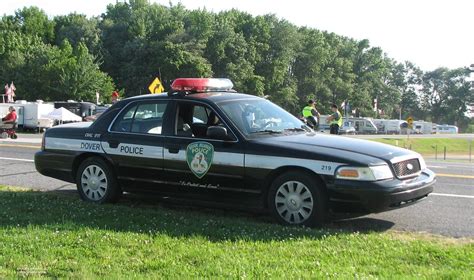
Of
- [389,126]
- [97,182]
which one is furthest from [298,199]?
[389,126]

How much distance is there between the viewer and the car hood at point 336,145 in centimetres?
621

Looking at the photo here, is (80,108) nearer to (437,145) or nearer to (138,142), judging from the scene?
(437,145)

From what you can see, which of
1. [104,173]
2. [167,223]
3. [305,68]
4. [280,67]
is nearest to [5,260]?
[167,223]

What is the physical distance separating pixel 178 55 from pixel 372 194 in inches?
2419

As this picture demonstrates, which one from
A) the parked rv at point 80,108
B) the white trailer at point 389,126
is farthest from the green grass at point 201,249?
the white trailer at point 389,126

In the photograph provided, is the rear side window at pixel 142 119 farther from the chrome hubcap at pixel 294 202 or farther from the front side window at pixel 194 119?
the chrome hubcap at pixel 294 202

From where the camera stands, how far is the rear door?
7109 millimetres

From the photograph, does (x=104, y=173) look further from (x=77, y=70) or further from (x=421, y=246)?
(x=77, y=70)

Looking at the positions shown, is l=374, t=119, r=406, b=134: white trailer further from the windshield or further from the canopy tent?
the windshield

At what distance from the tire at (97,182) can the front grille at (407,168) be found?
3601 mm

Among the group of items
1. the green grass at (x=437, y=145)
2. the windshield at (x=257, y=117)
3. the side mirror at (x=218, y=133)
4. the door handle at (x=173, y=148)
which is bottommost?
the green grass at (x=437, y=145)

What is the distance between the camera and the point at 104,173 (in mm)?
7492

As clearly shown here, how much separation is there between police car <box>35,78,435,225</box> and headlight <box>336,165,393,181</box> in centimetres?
1

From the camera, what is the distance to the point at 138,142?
7234 mm
